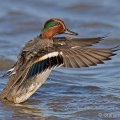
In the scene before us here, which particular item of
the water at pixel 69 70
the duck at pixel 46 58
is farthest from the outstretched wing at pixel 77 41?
the water at pixel 69 70

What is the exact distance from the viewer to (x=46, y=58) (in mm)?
6816

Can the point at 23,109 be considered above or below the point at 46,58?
below

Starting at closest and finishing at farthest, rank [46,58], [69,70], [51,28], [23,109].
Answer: [46,58] < [23,109] < [51,28] < [69,70]

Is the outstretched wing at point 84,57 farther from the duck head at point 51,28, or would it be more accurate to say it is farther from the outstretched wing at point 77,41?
the duck head at point 51,28

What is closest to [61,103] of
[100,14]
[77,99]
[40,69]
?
[77,99]

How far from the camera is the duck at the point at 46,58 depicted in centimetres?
680

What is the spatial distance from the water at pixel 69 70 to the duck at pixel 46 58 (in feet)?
0.70

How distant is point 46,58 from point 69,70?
2599 mm

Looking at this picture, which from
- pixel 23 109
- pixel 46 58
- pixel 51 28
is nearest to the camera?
pixel 46 58

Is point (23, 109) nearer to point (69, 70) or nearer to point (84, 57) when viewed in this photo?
point (84, 57)

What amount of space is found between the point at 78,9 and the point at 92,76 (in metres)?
4.42

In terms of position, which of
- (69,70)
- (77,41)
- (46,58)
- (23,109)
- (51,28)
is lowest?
(23,109)

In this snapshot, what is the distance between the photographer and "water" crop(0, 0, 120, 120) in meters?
7.07

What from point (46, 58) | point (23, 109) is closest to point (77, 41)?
point (46, 58)
